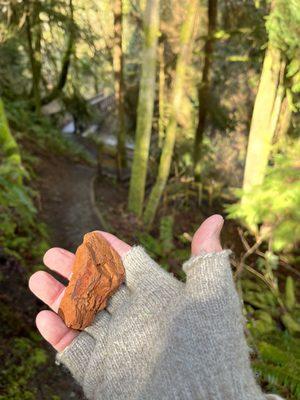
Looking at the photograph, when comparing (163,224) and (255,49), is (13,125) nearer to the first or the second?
(163,224)

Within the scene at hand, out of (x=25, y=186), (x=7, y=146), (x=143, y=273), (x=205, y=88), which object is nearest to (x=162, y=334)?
(x=143, y=273)

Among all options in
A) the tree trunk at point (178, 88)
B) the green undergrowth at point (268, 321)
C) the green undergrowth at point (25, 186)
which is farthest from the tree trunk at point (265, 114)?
the green undergrowth at point (25, 186)

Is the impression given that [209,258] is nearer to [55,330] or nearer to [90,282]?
[90,282]

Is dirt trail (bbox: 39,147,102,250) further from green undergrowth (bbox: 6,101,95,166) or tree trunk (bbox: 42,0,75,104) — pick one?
tree trunk (bbox: 42,0,75,104)

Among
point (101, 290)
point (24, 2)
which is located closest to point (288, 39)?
point (101, 290)

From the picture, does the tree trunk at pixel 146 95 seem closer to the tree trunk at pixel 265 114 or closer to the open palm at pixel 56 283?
the tree trunk at pixel 265 114

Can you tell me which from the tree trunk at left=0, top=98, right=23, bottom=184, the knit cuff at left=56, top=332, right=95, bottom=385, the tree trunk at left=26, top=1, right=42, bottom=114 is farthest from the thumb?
the tree trunk at left=26, top=1, right=42, bottom=114
